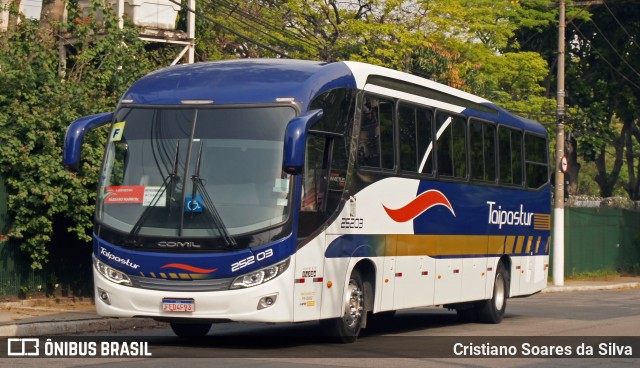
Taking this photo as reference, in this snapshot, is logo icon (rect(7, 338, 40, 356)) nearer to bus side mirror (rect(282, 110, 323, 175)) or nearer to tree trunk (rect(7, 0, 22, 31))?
bus side mirror (rect(282, 110, 323, 175))

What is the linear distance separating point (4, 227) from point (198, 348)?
6.51m

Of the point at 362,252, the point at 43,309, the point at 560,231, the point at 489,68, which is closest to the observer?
the point at 362,252

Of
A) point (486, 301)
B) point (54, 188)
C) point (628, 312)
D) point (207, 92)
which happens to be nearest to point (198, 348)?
point (207, 92)

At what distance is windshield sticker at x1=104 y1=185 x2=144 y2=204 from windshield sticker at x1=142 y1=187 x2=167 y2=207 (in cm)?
6

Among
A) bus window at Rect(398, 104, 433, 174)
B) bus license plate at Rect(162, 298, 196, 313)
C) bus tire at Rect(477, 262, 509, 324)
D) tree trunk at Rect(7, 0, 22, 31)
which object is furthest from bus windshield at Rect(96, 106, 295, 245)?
tree trunk at Rect(7, 0, 22, 31)

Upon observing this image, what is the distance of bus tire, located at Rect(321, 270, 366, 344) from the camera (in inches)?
587

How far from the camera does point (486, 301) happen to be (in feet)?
67.5

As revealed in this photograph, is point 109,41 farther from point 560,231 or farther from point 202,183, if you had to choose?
point 560,231

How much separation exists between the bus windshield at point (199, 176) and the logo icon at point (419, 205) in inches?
117

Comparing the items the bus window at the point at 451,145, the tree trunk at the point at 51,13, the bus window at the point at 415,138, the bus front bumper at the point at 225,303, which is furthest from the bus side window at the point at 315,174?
the tree trunk at the point at 51,13

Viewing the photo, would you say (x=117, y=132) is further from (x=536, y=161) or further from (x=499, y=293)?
(x=536, y=161)

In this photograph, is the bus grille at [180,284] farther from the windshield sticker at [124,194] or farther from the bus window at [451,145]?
the bus window at [451,145]

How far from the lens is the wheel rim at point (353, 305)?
49.3 feet

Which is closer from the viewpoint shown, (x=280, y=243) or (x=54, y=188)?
(x=280, y=243)
